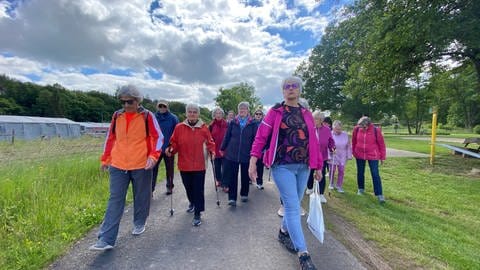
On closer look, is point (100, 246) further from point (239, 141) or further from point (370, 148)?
point (370, 148)

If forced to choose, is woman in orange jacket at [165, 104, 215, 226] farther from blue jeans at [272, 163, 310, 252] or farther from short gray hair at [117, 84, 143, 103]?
blue jeans at [272, 163, 310, 252]

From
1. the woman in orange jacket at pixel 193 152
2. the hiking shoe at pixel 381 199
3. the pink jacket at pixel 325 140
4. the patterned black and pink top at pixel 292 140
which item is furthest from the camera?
the hiking shoe at pixel 381 199

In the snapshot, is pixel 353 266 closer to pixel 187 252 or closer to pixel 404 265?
pixel 404 265

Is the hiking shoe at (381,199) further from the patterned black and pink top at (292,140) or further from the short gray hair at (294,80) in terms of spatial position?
the short gray hair at (294,80)

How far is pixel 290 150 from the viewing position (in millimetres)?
3365

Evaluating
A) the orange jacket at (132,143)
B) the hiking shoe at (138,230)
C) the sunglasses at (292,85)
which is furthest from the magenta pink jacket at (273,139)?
the hiking shoe at (138,230)

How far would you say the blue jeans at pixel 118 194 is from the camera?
377 cm

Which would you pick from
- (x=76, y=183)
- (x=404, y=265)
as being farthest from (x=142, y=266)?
(x=76, y=183)

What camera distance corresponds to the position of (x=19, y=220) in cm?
443

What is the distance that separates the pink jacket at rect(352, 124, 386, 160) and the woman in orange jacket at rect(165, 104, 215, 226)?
3.93 meters

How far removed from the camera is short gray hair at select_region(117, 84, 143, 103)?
3879mm

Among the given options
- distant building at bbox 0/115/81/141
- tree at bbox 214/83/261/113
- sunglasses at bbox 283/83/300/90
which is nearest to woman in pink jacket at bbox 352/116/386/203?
sunglasses at bbox 283/83/300/90

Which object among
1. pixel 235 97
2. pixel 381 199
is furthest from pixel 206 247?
pixel 235 97

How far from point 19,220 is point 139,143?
2365mm
